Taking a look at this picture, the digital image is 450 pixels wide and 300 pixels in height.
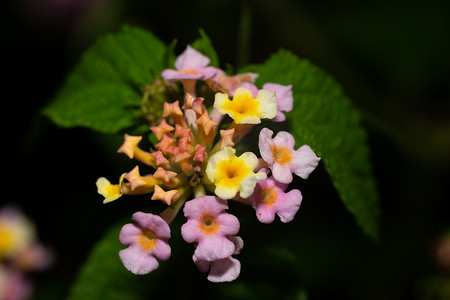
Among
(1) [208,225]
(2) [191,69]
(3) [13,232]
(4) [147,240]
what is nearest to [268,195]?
(1) [208,225]

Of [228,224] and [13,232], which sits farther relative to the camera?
[13,232]

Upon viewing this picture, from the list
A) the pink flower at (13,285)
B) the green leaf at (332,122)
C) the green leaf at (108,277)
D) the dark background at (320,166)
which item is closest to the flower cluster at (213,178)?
the green leaf at (332,122)

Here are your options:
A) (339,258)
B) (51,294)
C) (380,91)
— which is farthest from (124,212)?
Answer: (380,91)

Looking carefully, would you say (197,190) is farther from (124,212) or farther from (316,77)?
(124,212)

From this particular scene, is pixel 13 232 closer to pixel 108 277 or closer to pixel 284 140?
pixel 108 277

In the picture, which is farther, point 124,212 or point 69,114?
point 124,212

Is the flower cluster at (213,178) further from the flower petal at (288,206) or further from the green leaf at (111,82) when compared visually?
the green leaf at (111,82)
